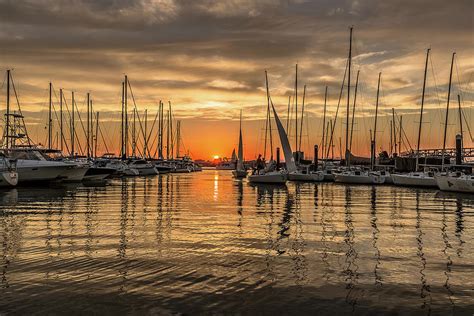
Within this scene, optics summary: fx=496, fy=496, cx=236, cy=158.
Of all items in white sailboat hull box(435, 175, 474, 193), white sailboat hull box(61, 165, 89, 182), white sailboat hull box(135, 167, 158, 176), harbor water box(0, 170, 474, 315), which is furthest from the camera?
white sailboat hull box(135, 167, 158, 176)

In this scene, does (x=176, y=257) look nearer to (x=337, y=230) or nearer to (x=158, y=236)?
(x=158, y=236)

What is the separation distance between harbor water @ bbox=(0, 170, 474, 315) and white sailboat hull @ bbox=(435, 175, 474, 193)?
22889mm

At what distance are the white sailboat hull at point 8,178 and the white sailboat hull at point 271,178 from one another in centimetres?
2640

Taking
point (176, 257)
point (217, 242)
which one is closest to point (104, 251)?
point (176, 257)

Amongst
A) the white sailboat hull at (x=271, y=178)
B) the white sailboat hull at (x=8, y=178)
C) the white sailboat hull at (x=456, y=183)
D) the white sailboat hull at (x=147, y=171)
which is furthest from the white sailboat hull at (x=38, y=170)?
the white sailboat hull at (x=147, y=171)

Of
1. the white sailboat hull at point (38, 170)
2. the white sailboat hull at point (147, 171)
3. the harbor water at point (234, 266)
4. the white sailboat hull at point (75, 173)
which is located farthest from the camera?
the white sailboat hull at point (147, 171)

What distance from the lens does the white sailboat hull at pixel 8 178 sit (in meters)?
42.7

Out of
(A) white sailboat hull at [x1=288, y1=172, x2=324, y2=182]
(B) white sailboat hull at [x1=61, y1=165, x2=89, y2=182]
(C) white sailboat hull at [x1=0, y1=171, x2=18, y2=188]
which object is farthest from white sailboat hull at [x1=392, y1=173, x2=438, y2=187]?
(C) white sailboat hull at [x1=0, y1=171, x2=18, y2=188]

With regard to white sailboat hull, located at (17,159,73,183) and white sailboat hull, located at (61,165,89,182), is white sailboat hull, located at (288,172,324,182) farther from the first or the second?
white sailboat hull, located at (17,159,73,183)

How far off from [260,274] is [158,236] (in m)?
6.14

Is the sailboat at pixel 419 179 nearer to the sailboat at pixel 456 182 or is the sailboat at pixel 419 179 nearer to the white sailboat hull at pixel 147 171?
the sailboat at pixel 456 182

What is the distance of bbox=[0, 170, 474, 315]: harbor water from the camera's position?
28.5ft

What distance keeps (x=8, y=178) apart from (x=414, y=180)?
4099 centimetres

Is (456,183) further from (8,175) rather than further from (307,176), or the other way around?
(8,175)
